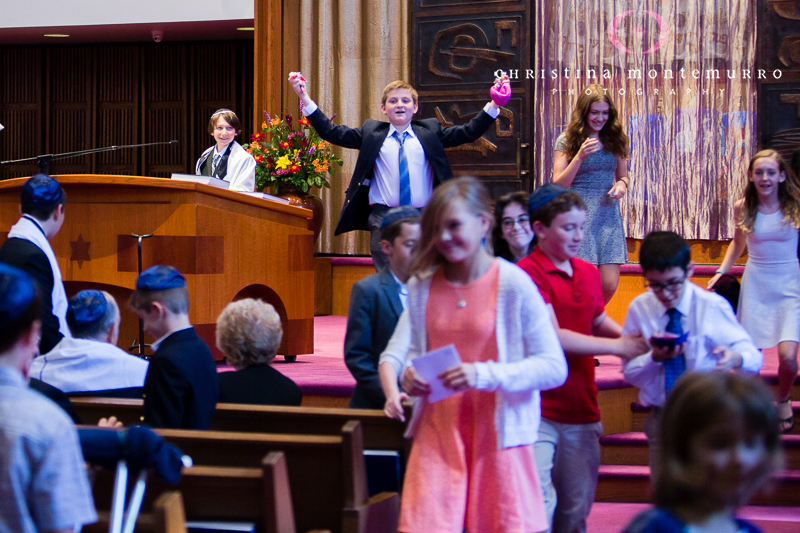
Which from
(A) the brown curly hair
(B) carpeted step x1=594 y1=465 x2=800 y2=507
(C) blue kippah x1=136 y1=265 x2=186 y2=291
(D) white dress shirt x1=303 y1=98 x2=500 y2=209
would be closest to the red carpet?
(B) carpeted step x1=594 y1=465 x2=800 y2=507

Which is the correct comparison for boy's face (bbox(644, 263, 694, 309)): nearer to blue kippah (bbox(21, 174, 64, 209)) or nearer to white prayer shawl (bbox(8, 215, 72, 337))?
white prayer shawl (bbox(8, 215, 72, 337))

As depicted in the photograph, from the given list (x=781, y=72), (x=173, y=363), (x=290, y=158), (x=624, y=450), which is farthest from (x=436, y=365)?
(x=781, y=72)

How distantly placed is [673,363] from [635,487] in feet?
5.29

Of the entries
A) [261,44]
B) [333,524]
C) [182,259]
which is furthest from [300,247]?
[261,44]

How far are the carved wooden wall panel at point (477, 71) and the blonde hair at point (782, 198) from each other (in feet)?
10.6

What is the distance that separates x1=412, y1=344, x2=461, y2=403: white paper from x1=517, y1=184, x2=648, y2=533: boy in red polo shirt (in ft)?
1.95

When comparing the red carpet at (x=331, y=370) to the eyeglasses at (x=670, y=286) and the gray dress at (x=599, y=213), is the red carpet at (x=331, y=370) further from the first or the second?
the eyeglasses at (x=670, y=286)

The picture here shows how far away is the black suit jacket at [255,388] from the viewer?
8.11ft

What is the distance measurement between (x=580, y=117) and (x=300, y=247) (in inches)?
64.9

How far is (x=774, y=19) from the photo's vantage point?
6090 millimetres

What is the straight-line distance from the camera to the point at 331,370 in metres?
4.20

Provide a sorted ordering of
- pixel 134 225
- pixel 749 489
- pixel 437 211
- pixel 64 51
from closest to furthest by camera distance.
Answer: pixel 749 489 → pixel 437 211 → pixel 134 225 → pixel 64 51

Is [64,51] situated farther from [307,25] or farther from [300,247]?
[300,247]

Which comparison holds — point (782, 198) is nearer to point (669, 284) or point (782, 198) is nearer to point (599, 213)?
point (599, 213)
